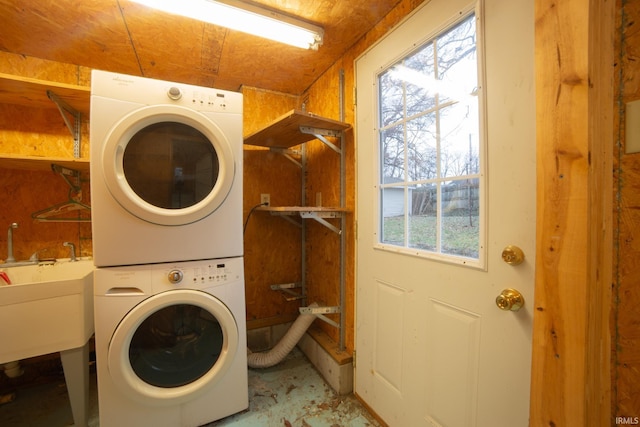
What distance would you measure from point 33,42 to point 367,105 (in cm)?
209

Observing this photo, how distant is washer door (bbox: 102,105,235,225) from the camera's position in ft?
3.80

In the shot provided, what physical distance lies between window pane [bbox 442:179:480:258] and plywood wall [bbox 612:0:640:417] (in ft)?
1.14

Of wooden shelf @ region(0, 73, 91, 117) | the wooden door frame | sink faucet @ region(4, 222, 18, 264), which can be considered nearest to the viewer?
the wooden door frame

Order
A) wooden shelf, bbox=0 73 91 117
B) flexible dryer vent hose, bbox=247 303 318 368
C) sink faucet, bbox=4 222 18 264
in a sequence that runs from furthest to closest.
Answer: flexible dryer vent hose, bbox=247 303 318 368 → sink faucet, bbox=4 222 18 264 → wooden shelf, bbox=0 73 91 117

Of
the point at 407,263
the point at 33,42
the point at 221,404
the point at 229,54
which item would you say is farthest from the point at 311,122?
the point at 33,42

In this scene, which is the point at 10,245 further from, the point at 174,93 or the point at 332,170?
the point at 332,170

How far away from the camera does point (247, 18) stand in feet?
4.25

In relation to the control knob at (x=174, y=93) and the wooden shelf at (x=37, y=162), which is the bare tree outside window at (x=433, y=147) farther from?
the wooden shelf at (x=37, y=162)

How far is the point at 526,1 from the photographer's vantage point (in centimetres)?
79

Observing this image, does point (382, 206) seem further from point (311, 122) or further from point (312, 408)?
point (312, 408)

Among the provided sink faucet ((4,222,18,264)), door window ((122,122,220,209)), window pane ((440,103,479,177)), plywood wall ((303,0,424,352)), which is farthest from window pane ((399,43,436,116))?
sink faucet ((4,222,18,264))

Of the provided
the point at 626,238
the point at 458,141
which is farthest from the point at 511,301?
the point at 458,141

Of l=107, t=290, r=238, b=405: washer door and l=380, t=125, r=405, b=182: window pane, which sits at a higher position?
l=380, t=125, r=405, b=182: window pane

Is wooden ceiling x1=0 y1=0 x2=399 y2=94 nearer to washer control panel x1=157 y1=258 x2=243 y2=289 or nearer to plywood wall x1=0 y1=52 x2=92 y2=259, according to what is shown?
plywood wall x1=0 y1=52 x2=92 y2=259
